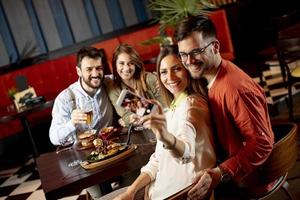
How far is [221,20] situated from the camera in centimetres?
613

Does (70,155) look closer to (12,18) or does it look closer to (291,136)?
(291,136)

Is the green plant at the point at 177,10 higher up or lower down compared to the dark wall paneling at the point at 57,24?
lower down

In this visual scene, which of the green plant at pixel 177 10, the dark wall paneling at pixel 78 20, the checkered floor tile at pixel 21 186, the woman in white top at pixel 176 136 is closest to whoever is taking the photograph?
the woman in white top at pixel 176 136

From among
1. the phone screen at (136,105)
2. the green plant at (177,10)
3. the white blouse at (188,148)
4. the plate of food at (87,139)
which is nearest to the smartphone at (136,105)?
the phone screen at (136,105)

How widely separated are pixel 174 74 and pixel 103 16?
534cm

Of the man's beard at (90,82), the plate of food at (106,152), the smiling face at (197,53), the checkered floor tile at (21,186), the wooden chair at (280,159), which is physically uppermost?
the smiling face at (197,53)

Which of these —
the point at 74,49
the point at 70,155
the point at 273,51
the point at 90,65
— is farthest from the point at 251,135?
the point at 74,49

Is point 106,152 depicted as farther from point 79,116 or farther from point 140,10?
point 140,10

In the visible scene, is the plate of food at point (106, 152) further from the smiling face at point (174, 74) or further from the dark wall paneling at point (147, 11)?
the dark wall paneling at point (147, 11)

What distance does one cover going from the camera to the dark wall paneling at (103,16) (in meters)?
6.74

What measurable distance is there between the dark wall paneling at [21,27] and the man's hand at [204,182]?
551 cm

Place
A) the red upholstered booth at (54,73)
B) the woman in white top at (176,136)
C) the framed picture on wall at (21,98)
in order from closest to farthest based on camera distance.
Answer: the woman in white top at (176,136) < the framed picture on wall at (21,98) < the red upholstered booth at (54,73)

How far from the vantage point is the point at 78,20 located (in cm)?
669

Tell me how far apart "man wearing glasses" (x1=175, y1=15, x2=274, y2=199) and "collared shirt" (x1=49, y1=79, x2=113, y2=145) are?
1.24m
